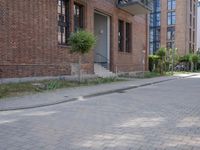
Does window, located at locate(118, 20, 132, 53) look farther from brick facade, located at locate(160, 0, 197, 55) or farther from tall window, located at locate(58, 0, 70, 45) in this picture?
brick facade, located at locate(160, 0, 197, 55)

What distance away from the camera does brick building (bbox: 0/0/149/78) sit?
1764 cm

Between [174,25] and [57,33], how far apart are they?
50.5m

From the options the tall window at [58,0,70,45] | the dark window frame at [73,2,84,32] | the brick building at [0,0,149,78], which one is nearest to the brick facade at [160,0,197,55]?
the brick building at [0,0,149,78]

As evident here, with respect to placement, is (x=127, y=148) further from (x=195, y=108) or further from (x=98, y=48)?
(x=98, y=48)

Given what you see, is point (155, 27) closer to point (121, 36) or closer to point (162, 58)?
point (162, 58)

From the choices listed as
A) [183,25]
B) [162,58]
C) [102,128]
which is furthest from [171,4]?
[102,128]

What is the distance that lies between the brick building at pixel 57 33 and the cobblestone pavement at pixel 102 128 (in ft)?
23.9

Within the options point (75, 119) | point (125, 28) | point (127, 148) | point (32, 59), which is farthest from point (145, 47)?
point (127, 148)

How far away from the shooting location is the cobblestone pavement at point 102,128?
6391mm

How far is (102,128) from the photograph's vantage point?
7.88 metres

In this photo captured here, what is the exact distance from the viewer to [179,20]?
6725 centimetres

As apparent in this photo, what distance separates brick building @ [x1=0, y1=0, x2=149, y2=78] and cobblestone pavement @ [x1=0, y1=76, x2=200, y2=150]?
23.9 ft

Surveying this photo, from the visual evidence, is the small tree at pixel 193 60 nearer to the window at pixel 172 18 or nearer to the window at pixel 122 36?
the window at pixel 172 18

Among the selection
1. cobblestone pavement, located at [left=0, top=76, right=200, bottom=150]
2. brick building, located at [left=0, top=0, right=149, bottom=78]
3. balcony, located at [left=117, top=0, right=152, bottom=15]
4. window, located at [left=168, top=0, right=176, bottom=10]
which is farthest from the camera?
window, located at [left=168, top=0, right=176, bottom=10]
